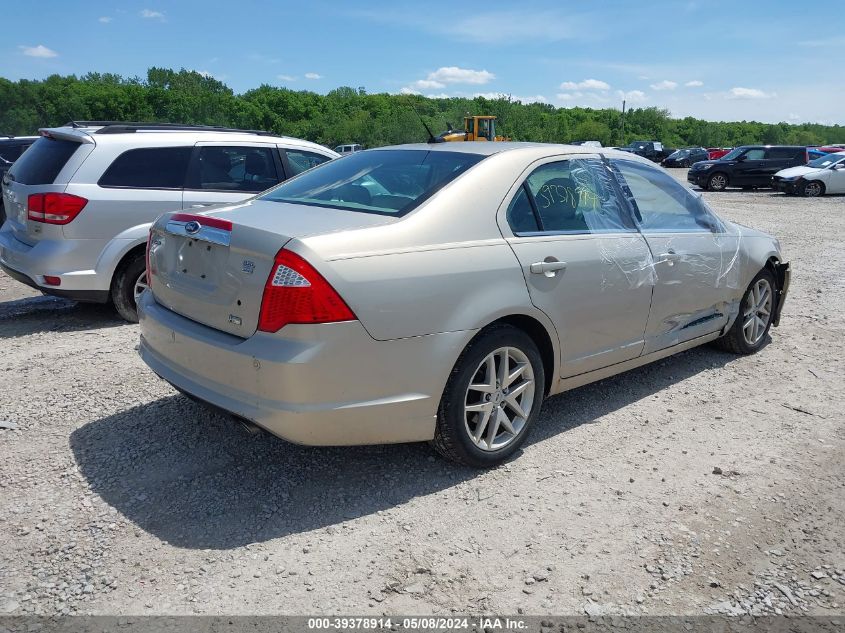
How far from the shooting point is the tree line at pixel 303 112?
267 ft

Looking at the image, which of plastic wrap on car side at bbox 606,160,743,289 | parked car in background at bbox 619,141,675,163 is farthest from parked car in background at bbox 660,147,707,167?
plastic wrap on car side at bbox 606,160,743,289

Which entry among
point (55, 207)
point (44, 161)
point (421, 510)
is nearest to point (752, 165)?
point (44, 161)

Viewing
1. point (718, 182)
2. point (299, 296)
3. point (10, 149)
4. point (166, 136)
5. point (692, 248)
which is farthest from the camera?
point (718, 182)

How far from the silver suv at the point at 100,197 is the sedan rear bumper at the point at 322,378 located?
→ 289 centimetres

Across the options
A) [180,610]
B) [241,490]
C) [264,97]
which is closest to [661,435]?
[241,490]

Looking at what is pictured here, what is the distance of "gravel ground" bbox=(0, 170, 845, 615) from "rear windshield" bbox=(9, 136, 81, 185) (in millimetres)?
1906

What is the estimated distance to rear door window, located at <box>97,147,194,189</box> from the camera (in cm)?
629

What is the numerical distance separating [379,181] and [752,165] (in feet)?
89.3

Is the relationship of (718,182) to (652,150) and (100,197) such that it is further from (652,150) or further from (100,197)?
(652,150)

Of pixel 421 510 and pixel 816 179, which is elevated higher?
pixel 816 179

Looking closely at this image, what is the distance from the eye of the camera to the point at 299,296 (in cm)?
299

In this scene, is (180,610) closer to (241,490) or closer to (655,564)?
(241,490)

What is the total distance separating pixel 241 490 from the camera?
3.45m

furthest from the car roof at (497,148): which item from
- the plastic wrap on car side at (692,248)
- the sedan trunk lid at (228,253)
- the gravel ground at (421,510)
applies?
the gravel ground at (421,510)
